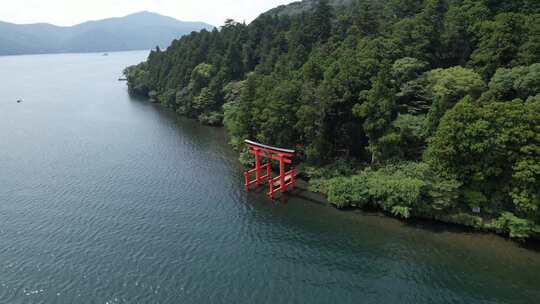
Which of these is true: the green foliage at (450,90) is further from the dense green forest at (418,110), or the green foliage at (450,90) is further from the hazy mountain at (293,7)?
the hazy mountain at (293,7)

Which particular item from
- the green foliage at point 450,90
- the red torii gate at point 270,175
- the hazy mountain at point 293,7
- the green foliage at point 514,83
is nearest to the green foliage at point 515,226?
the green foliage at point 450,90

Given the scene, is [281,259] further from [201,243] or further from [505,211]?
[505,211]

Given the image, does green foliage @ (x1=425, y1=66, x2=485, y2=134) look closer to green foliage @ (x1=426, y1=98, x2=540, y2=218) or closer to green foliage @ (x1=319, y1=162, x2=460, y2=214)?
green foliage @ (x1=426, y1=98, x2=540, y2=218)

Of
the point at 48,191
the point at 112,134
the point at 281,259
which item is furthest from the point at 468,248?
the point at 112,134

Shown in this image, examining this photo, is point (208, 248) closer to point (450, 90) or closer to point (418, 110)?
point (418, 110)

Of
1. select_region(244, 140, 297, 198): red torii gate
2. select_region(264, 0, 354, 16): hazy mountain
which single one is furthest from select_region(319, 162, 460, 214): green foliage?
select_region(264, 0, 354, 16): hazy mountain

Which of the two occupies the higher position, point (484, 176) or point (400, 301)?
point (484, 176)
